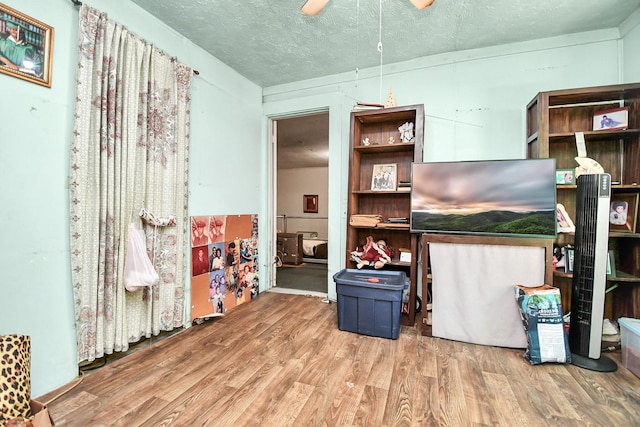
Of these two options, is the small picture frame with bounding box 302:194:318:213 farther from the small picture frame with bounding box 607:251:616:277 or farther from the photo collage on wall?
the small picture frame with bounding box 607:251:616:277

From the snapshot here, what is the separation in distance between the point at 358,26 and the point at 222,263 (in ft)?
8.53

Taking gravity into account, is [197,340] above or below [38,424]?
below

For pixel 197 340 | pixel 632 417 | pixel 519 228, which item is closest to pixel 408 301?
pixel 519 228

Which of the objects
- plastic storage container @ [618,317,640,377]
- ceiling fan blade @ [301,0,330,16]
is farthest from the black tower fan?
ceiling fan blade @ [301,0,330,16]

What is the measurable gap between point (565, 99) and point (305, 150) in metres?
4.52

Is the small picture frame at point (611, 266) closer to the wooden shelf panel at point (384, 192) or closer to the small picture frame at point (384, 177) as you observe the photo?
the wooden shelf panel at point (384, 192)

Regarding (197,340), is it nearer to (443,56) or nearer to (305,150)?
(443,56)

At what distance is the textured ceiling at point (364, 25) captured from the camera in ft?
6.72

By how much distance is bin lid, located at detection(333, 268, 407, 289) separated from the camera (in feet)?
7.38

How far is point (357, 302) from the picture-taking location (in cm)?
235

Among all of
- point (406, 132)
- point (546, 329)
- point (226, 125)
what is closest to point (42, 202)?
point (226, 125)

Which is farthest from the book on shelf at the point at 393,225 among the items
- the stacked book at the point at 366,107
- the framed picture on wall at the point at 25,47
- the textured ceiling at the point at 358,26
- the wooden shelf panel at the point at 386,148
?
the framed picture on wall at the point at 25,47

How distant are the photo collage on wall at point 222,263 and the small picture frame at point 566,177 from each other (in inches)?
122

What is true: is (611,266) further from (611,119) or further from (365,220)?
(365,220)
